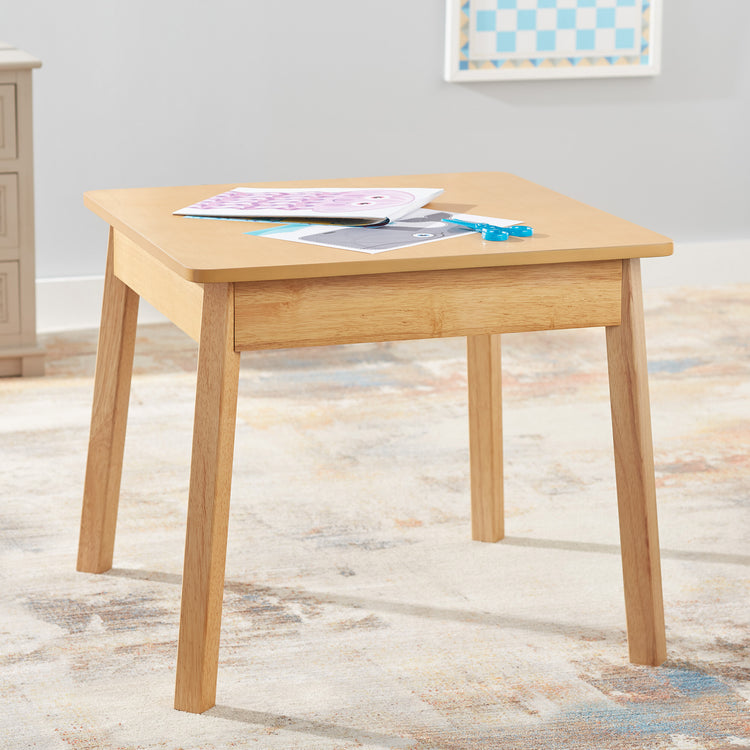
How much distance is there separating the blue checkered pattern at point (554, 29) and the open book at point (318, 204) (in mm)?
2039

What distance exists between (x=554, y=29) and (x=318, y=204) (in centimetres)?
234

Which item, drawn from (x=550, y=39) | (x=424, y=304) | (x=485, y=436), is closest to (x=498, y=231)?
(x=424, y=304)

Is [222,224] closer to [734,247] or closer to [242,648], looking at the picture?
[242,648]

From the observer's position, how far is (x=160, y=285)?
5.27 feet

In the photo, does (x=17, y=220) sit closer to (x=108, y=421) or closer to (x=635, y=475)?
(x=108, y=421)

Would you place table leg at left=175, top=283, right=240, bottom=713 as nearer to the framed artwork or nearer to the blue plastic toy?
the blue plastic toy

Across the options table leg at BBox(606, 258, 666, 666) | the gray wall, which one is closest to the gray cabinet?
the gray wall

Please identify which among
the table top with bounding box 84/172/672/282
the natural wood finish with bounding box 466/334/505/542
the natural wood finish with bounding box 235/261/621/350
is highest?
the table top with bounding box 84/172/672/282

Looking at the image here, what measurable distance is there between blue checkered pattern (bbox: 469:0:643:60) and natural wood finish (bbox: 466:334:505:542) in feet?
6.53

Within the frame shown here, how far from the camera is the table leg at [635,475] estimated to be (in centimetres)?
157

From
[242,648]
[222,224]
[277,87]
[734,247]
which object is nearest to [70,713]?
[242,648]

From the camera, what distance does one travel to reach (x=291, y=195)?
1.80 m

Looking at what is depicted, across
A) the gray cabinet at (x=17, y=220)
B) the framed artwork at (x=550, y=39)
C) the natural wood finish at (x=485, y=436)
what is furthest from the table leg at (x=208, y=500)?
the framed artwork at (x=550, y=39)

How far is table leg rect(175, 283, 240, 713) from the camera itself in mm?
1404
